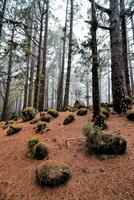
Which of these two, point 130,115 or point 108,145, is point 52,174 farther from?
point 130,115

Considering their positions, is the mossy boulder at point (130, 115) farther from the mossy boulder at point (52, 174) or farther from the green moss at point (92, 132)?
the mossy boulder at point (52, 174)

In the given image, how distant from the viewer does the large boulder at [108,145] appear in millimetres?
4371

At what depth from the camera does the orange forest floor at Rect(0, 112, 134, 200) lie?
341 centimetres

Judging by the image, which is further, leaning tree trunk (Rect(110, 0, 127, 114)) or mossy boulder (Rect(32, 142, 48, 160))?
leaning tree trunk (Rect(110, 0, 127, 114))

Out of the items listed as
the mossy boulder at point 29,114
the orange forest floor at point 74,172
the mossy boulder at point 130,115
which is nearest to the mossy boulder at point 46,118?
the mossy boulder at point 29,114

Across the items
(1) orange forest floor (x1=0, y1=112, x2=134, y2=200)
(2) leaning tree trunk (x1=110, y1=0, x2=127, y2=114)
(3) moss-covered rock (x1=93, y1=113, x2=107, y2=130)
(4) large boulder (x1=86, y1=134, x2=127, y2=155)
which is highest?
(2) leaning tree trunk (x1=110, y1=0, x2=127, y2=114)

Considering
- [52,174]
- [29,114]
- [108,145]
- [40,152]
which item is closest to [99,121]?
[108,145]

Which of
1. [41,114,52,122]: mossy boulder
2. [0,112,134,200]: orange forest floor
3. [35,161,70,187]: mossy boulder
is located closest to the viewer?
[0,112,134,200]: orange forest floor

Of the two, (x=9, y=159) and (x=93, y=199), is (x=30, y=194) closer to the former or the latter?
(x=93, y=199)

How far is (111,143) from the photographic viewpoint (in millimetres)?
4395

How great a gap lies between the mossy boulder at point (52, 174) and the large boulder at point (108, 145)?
0.89 meters

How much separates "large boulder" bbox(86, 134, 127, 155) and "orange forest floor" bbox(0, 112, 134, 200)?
17cm

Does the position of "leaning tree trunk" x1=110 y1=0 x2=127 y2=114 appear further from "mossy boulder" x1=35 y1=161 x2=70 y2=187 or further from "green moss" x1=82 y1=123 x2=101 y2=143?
"mossy boulder" x1=35 y1=161 x2=70 y2=187

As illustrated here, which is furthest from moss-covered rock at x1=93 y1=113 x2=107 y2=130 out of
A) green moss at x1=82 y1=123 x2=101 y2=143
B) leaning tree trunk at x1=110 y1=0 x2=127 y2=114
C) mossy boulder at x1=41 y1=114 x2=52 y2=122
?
mossy boulder at x1=41 y1=114 x2=52 y2=122
